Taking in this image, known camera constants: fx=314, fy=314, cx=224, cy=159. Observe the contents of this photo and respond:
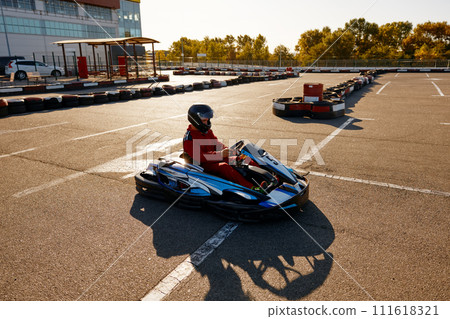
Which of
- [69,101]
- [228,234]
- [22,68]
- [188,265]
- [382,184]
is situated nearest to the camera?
[188,265]

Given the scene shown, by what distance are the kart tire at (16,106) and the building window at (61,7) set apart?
37336 millimetres

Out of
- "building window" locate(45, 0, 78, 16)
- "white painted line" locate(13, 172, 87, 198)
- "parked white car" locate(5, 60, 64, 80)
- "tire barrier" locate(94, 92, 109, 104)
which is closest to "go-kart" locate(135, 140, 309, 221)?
"white painted line" locate(13, 172, 87, 198)

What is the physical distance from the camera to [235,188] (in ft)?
13.1

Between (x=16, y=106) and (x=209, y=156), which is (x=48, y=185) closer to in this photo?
(x=209, y=156)

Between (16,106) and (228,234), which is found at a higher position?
(16,106)

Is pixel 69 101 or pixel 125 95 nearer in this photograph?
pixel 69 101

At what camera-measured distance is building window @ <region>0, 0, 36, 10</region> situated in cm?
3662

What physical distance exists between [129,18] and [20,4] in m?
23.7

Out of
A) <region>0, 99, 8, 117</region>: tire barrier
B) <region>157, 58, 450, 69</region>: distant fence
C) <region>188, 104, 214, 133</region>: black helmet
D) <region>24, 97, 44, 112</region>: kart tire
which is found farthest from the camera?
<region>157, 58, 450, 69</region>: distant fence

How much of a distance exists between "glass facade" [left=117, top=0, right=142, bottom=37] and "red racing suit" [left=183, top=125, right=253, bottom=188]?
61.2 metres

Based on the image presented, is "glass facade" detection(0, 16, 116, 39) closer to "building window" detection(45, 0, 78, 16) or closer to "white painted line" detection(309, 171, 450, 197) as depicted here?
"building window" detection(45, 0, 78, 16)

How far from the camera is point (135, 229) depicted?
12.8 feet

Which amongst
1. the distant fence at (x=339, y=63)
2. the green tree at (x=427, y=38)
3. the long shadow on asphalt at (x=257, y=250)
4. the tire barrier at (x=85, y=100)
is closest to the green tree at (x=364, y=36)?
the green tree at (x=427, y=38)

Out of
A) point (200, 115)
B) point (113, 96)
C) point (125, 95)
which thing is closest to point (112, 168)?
point (200, 115)
